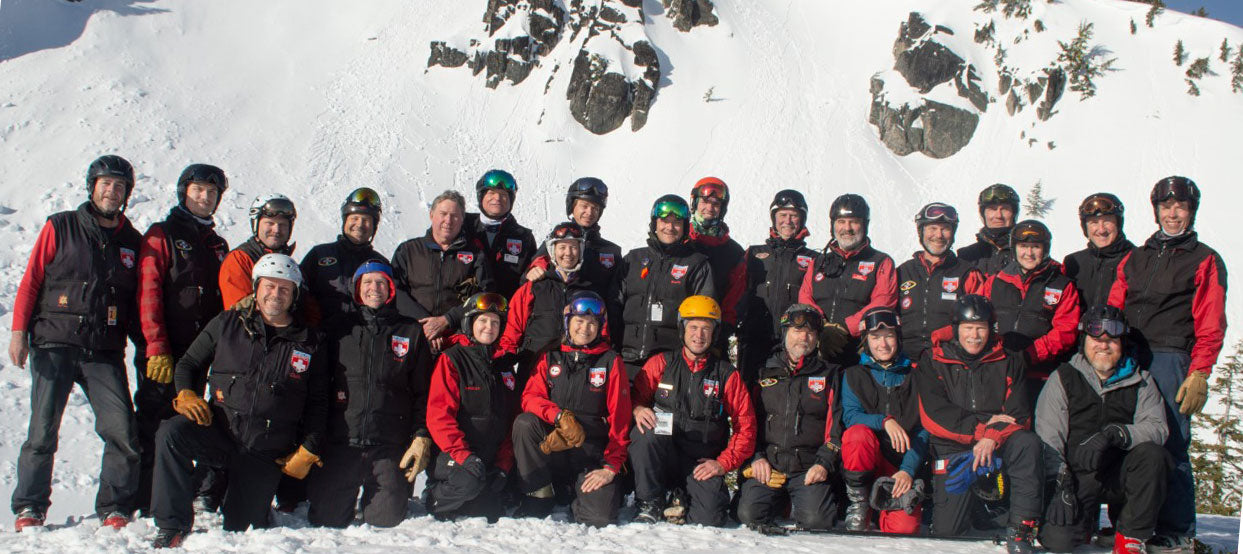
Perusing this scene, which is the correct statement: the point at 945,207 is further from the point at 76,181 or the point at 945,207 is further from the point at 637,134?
the point at 637,134

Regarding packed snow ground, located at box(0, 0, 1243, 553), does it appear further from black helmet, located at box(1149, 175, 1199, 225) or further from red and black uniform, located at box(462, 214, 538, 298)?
black helmet, located at box(1149, 175, 1199, 225)

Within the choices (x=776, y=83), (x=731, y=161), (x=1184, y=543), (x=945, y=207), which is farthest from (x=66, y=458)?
(x=776, y=83)

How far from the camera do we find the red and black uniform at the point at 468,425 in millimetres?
5746

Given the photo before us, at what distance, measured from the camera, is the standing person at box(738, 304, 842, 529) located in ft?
18.9

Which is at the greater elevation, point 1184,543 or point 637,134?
point 637,134

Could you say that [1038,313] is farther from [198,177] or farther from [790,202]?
[198,177]

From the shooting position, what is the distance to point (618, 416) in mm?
6023

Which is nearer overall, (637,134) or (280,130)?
(280,130)

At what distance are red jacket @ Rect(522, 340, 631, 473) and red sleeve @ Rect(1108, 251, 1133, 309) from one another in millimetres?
4045

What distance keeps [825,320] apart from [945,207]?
1.44 metres

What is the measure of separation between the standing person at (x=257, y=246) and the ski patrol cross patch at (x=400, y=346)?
1.17 m

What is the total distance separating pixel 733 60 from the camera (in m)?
40.9

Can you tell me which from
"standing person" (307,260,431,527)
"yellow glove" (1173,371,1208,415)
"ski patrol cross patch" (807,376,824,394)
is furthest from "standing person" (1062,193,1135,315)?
"standing person" (307,260,431,527)

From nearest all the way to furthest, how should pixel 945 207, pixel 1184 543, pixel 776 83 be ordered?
pixel 1184 543 → pixel 945 207 → pixel 776 83
